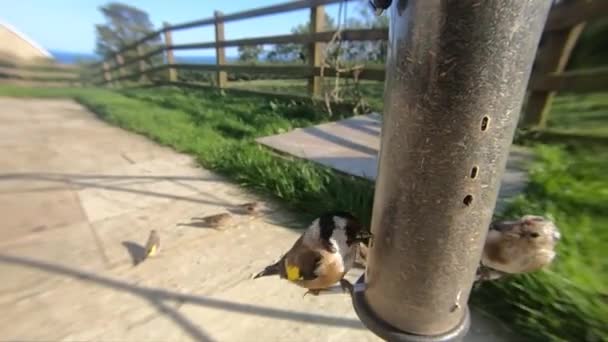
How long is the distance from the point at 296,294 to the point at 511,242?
0.73 metres

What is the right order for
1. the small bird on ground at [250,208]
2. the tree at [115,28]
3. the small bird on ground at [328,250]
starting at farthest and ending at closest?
the tree at [115,28] → the small bird on ground at [250,208] → the small bird on ground at [328,250]

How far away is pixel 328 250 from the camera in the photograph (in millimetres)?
612

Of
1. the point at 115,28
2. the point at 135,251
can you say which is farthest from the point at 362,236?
the point at 115,28

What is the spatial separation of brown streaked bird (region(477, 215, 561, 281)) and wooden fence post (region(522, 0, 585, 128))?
1879 millimetres

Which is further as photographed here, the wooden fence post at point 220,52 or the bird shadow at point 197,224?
the wooden fence post at point 220,52

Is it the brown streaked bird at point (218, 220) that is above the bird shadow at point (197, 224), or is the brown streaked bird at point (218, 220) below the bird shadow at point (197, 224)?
above

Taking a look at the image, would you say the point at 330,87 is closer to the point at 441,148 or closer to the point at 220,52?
the point at 220,52

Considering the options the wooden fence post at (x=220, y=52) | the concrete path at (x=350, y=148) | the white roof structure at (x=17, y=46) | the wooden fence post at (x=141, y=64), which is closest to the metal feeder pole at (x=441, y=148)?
Result: the concrete path at (x=350, y=148)

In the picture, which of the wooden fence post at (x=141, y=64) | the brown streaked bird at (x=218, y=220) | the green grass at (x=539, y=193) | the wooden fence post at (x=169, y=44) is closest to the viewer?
the green grass at (x=539, y=193)

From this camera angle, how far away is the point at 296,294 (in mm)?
1163

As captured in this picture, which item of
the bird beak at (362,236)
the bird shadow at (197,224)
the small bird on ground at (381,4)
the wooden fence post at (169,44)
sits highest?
the wooden fence post at (169,44)

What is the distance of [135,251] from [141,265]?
5.0 inches

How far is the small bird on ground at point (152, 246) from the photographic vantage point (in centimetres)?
137

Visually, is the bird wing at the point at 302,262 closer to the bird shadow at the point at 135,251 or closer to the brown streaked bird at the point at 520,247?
the brown streaked bird at the point at 520,247
